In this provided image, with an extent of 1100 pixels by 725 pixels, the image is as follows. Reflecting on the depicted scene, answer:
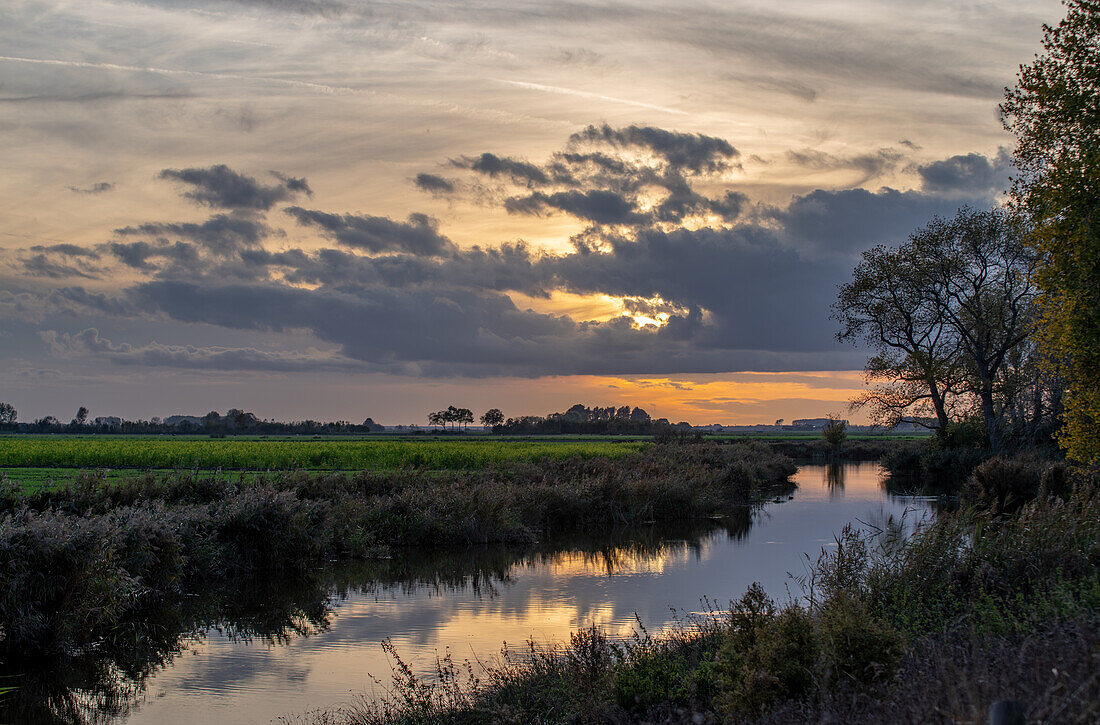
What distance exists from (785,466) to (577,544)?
3197 centimetres

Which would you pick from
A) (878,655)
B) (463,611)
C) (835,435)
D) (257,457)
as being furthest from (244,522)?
(835,435)

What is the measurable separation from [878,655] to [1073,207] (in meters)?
14.4

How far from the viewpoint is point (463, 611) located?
55.0ft

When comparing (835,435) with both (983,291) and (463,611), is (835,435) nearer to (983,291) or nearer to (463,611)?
(983,291)

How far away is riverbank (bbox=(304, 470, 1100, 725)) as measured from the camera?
5.55m

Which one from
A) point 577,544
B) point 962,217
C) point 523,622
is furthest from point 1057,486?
point 962,217

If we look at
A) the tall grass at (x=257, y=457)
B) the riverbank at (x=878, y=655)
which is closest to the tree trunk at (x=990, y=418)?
the tall grass at (x=257, y=457)

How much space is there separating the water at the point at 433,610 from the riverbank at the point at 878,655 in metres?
1.49

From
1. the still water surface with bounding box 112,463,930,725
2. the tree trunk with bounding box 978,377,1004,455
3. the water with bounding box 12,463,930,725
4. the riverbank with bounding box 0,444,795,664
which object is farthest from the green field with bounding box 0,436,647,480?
the tree trunk with bounding box 978,377,1004,455

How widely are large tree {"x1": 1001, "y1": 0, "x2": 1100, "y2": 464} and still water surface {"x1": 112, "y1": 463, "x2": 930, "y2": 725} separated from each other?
4.57m

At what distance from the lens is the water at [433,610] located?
11.9 meters

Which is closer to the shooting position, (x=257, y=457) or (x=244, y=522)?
(x=244, y=522)

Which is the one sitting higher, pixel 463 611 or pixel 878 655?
pixel 878 655

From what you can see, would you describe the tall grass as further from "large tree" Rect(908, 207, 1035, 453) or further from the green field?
"large tree" Rect(908, 207, 1035, 453)
